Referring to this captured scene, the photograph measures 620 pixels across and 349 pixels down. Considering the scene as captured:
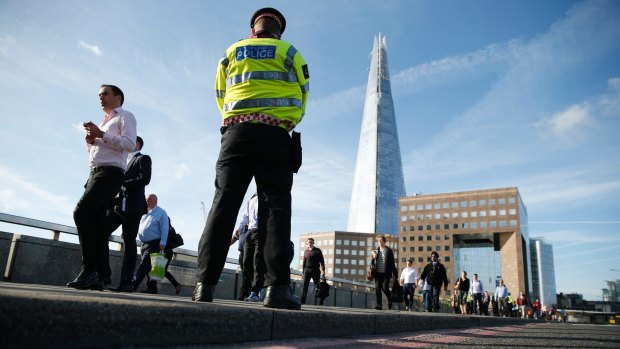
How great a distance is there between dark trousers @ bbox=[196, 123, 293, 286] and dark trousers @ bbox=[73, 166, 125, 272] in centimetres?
147

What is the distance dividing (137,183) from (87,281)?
1.73m

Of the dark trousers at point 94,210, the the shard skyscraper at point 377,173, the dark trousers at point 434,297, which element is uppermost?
the the shard skyscraper at point 377,173

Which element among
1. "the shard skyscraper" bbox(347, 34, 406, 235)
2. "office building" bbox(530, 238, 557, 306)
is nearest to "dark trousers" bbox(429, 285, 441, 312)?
"the shard skyscraper" bbox(347, 34, 406, 235)

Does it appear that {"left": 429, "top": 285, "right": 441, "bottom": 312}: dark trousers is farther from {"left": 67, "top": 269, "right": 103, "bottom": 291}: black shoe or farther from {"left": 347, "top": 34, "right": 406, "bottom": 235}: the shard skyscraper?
{"left": 347, "top": 34, "right": 406, "bottom": 235}: the shard skyscraper

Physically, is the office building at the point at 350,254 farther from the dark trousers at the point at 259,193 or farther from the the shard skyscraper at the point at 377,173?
the dark trousers at the point at 259,193

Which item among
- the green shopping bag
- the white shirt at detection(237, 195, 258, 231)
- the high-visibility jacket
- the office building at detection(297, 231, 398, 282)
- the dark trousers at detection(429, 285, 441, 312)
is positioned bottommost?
the dark trousers at detection(429, 285, 441, 312)

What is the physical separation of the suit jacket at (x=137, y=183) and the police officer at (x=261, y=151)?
8.22 feet

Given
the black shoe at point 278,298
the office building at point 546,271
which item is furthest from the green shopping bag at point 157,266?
the office building at point 546,271

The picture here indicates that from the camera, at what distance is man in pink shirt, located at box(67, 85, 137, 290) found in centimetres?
377

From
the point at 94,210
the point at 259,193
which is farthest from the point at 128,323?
the point at 94,210

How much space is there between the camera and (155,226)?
6715 millimetres

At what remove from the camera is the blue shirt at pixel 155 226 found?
6648 mm

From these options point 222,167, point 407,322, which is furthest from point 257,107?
point 407,322

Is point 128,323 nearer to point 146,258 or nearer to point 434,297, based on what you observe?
point 146,258
